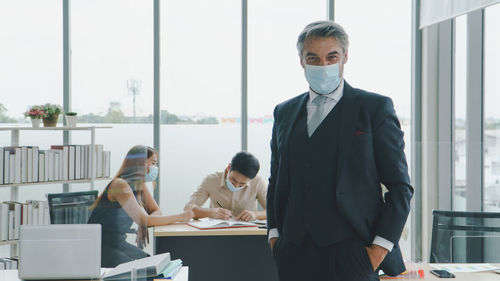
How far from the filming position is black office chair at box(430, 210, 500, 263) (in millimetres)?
2973

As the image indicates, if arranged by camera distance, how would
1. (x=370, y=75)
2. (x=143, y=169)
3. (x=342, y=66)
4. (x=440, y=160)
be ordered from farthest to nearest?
(x=370, y=75), (x=440, y=160), (x=143, y=169), (x=342, y=66)

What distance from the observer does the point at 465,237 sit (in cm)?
304

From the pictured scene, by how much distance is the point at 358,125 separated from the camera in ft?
5.09

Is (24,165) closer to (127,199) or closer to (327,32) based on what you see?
(127,199)

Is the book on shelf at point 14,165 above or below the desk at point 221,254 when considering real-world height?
above

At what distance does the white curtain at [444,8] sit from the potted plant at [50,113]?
3693 mm

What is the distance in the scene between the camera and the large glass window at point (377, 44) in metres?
5.28

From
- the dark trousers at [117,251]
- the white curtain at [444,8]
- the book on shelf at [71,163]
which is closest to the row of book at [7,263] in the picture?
the book on shelf at [71,163]

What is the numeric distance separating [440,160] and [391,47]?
1999mm

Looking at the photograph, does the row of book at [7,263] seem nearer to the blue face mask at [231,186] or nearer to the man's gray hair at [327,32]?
the blue face mask at [231,186]

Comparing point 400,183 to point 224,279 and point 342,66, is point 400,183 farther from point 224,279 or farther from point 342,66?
point 224,279

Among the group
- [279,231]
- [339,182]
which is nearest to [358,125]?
[339,182]

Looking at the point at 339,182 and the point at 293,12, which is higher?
the point at 293,12

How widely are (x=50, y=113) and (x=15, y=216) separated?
0.95m
